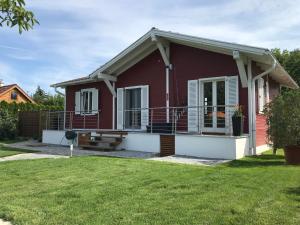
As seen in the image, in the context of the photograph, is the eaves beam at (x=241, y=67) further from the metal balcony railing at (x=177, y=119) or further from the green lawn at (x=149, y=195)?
the green lawn at (x=149, y=195)

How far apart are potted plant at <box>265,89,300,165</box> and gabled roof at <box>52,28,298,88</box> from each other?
181cm

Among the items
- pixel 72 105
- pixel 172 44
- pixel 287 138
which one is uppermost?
pixel 172 44

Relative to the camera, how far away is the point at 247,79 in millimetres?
12562

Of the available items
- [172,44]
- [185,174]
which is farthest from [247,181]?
[172,44]

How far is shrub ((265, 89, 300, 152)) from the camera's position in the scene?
33.2 ft

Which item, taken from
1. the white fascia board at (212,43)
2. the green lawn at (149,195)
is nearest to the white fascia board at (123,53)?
the white fascia board at (212,43)

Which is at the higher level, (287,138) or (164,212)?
(287,138)

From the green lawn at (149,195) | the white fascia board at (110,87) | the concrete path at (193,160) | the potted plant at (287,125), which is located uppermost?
the white fascia board at (110,87)

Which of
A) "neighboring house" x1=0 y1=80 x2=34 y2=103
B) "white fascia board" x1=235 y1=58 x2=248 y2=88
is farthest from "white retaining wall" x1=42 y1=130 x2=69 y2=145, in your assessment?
"neighboring house" x1=0 y1=80 x2=34 y2=103

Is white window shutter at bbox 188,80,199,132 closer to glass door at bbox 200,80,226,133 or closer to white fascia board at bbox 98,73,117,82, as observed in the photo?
glass door at bbox 200,80,226,133

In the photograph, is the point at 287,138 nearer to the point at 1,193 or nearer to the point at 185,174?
the point at 185,174

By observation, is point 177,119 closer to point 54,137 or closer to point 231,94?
point 231,94

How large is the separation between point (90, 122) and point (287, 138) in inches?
432

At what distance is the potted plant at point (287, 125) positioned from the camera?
9961mm
